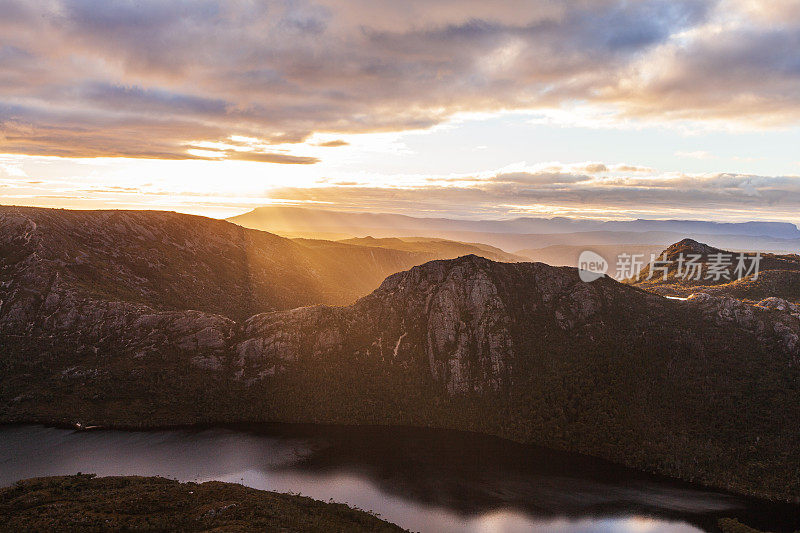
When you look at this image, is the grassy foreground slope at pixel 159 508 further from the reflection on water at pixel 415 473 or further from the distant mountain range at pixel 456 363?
the distant mountain range at pixel 456 363

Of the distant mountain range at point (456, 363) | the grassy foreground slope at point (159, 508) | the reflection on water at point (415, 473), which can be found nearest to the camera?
the grassy foreground slope at point (159, 508)

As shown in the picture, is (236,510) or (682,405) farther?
(682,405)

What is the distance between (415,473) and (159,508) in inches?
2364

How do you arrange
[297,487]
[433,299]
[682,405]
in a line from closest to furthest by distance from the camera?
1. [297,487]
2. [682,405]
3. [433,299]

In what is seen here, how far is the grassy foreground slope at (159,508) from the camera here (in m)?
70.3

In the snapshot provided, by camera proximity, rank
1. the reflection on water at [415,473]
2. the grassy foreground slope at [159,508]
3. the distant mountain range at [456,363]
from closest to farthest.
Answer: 1. the grassy foreground slope at [159,508]
2. the reflection on water at [415,473]
3. the distant mountain range at [456,363]

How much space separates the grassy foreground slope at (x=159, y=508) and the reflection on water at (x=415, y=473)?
36.6 ft

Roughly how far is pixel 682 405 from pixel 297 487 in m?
114

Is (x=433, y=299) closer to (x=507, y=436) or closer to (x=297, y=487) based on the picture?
(x=507, y=436)

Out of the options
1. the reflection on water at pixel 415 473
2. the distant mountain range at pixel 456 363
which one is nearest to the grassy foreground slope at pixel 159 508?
the reflection on water at pixel 415 473

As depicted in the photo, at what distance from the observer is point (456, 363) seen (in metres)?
151

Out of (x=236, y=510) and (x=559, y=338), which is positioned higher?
(x=559, y=338)

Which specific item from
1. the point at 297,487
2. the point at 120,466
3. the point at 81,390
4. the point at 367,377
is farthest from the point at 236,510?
the point at 81,390

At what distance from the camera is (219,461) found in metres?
114
